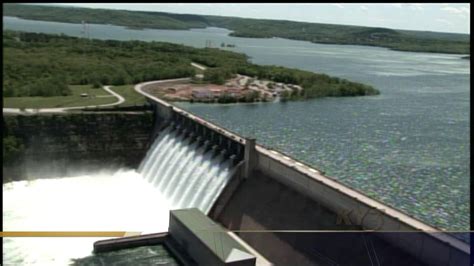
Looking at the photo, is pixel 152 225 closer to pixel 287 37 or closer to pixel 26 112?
pixel 26 112

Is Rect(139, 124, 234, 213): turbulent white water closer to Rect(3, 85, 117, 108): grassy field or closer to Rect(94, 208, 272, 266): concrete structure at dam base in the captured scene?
Rect(94, 208, 272, 266): concrete structure at dam base

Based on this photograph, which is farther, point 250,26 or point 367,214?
point 250,26

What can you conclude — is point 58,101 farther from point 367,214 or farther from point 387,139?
point 367,214

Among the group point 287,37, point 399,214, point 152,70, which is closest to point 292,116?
point 152,70

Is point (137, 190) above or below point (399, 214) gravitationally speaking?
below

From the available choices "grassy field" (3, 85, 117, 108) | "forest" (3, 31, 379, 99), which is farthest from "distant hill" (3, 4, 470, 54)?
"grassy field" (3, 85, 117, 108)

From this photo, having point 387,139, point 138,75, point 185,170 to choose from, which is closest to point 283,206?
point 185,170
